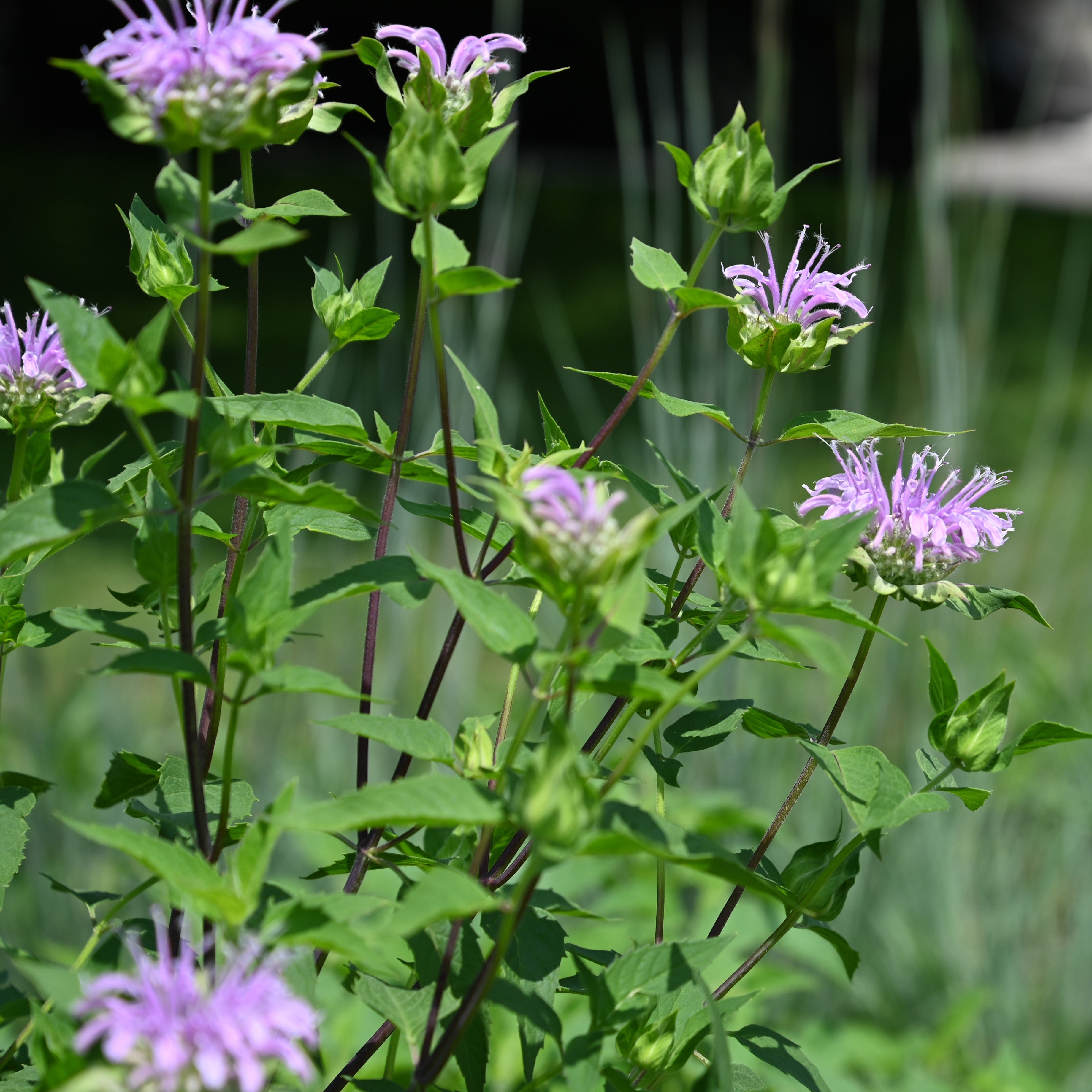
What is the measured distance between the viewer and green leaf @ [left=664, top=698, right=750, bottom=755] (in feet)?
1.59

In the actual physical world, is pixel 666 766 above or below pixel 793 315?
below

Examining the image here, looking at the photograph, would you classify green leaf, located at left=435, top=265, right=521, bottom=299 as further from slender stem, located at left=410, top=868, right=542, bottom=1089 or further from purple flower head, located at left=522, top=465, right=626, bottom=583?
slender stem, located at left=410, top=868, right=542, bottom=1089

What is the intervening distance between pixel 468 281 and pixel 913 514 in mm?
274

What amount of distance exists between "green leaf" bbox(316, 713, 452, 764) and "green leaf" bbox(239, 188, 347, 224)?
0.68ft

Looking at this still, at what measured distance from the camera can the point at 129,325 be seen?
9.82 ft

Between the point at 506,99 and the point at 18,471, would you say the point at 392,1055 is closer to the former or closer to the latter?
the point at 18,471

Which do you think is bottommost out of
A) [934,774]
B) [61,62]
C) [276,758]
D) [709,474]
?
[276,758]

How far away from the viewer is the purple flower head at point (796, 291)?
0.54 metres

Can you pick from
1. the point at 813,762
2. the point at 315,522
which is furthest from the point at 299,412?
the point at 813,762

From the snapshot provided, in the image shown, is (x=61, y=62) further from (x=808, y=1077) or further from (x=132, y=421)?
(x=808, y=1077)

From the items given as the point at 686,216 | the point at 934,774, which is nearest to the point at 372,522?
the point at 934,774

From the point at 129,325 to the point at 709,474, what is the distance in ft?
6.81

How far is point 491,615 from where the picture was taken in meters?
0.37

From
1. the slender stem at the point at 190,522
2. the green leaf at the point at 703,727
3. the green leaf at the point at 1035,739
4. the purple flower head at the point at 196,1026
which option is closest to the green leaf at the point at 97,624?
the slender stem at the point at 190,522
